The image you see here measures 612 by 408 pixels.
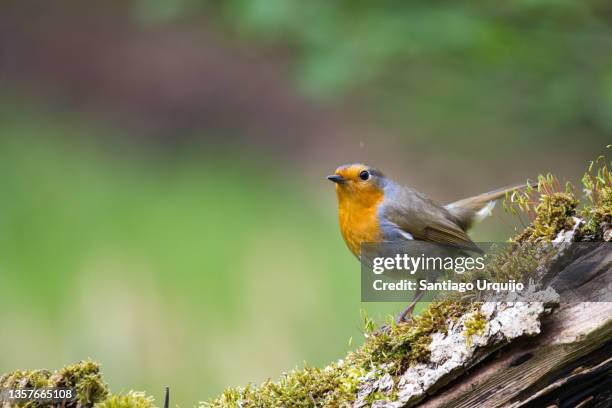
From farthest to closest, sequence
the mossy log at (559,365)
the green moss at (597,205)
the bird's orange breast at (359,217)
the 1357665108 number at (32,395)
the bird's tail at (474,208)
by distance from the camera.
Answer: the bird's tail at (474,208)
the bird's orange breast at (359,217)
the 1357665108 number at (32,395)
the green moss at (597,205)
the mossy log at (559,365)

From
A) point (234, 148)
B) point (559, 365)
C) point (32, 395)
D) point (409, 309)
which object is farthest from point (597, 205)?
A: point (234, 148)

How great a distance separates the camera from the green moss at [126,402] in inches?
102

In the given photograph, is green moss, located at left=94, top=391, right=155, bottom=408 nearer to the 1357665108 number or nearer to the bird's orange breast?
the 1357665108 number

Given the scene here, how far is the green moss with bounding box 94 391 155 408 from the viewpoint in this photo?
102 inches

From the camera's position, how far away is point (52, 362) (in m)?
5.58

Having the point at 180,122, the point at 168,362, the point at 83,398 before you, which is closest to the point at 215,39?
the point at 180,122

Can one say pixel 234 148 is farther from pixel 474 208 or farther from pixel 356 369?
pixel 356 369

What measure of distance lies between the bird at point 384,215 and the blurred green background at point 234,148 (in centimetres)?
193

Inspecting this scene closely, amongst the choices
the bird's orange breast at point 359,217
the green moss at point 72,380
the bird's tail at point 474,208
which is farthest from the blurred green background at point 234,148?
the green moss at point 72,380

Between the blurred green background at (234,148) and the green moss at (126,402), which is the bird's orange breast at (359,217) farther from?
the blurred green background at (234,148)

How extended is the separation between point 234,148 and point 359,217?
6.12 metres

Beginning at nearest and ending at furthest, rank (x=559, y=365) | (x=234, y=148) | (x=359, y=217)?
(x=559, y=365)
(x=359, y=217)
(x=234, y=148)

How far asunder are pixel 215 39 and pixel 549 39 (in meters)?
6.72

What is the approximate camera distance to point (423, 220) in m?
3.82
